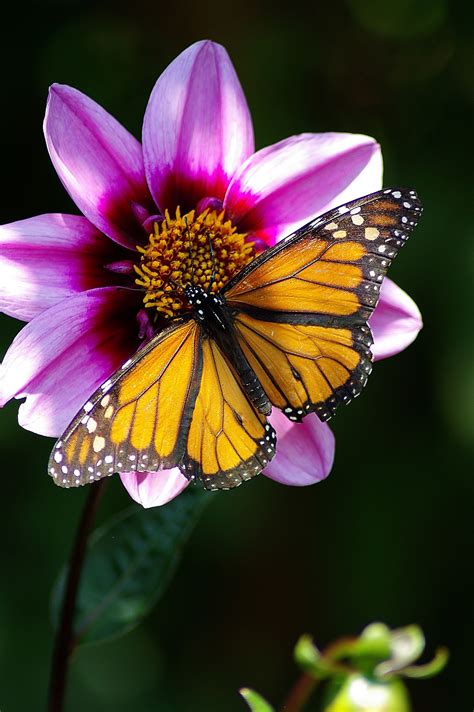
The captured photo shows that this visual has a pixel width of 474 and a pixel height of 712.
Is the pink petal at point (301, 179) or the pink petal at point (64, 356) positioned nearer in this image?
the pink petal at point (64, 356)

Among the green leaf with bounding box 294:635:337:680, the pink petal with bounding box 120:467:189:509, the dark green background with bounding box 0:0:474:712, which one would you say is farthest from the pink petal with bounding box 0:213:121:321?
the dark green background with bounding box 0:0:474:712

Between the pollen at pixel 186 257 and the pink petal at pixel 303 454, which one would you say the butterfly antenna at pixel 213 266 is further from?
the pink petal at pixel 303 454

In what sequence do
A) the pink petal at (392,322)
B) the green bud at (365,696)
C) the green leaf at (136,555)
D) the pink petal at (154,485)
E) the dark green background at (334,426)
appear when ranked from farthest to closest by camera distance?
the dark green background at (334,426) → the green leaf at (136,555) → the pink petal at (392,322) → the pink petal at (154,485) → the green bud at (365,696)

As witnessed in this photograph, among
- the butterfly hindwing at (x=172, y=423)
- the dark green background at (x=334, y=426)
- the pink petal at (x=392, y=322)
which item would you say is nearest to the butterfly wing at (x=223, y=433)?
the butterfly hindwing at (x=172, y=423)

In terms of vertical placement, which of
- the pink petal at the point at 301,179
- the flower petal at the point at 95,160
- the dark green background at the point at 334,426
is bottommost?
the dark green background at the point at 334,426

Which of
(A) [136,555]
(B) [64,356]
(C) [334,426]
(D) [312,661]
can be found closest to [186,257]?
(B) [64,356]

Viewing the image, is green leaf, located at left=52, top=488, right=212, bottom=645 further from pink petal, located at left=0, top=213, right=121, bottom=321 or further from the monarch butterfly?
pink petal, located at left=0, top=213, right=121, bottom=321

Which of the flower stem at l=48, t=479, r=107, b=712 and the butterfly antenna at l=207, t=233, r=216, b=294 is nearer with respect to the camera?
the flower stem at l=48, t=479, r=107, b=712
